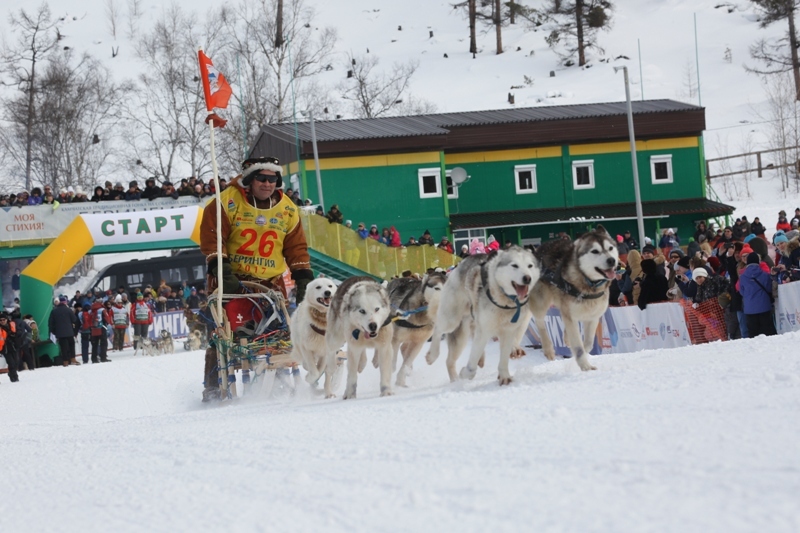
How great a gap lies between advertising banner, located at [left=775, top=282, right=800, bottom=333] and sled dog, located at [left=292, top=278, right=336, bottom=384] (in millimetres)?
4010

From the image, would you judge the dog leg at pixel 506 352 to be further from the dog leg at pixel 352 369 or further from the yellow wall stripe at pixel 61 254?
the yellow wall stripe at pixel 61 254

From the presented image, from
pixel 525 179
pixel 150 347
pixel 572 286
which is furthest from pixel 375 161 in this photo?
pixel 572 286

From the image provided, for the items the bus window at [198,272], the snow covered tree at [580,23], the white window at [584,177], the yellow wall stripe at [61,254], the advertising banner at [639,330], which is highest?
the snow covered tree at [580,23]

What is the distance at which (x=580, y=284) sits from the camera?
20.6 ft

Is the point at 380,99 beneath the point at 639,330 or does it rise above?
above

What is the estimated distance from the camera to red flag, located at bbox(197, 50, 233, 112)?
873cm

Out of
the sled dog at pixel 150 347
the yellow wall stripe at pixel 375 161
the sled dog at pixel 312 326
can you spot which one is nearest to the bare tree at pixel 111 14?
the yellow wall stripe at pixel 375 161

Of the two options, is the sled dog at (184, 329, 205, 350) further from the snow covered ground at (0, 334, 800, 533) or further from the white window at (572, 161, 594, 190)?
the white window at (572, 161, 594, 190)

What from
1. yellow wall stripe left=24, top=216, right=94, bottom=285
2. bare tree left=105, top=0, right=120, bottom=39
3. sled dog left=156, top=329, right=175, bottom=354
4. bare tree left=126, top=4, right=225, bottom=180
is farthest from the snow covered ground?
bare tree left=105, top=0, right=120, bottom=39

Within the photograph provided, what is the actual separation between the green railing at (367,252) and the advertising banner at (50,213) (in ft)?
7.54

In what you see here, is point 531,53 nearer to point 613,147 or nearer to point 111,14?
point 111,14

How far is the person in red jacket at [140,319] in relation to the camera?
20.3 metres

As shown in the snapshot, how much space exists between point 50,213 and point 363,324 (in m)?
14.8

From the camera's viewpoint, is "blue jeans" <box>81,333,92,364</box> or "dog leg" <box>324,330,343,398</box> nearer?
"dog leg" <box>324,330,343,398</box>
